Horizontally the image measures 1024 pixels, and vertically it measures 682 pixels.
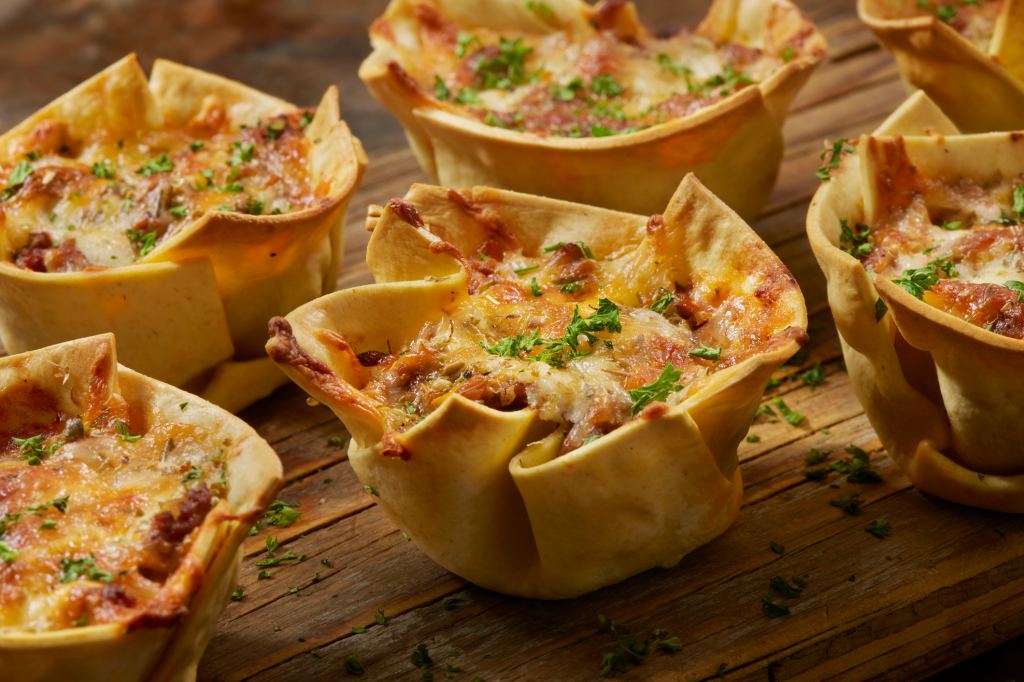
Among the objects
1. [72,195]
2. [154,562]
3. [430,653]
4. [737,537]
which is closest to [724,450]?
[737,537]

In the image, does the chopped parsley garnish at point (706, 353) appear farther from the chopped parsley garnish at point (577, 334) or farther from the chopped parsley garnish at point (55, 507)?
the chopped parsley garnish at point (55, 507)

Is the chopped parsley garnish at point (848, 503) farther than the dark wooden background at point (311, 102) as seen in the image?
Yes

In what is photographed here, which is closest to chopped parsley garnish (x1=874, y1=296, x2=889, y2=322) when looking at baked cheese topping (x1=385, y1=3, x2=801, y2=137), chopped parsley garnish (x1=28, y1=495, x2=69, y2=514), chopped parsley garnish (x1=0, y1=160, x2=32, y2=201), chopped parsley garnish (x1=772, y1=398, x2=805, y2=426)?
chopped parsley garnish (x1=772, y1=398, x2=805, y2=426)

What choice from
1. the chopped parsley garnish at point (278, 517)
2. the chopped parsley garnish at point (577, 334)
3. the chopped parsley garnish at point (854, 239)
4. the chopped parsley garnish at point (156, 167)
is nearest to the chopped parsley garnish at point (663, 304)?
the chopped parsley garnish at point (577, 334)

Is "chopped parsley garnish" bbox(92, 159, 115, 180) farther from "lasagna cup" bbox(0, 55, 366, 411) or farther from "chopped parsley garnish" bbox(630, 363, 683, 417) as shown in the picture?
"chopped parsley garnish" bbox(630, 363, 683, 417)

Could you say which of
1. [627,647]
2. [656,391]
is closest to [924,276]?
[656,391]

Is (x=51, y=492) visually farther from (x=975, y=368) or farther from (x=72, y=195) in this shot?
(x=975, y=368)
